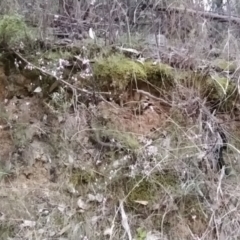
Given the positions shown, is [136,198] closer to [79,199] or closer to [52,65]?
[79,199]

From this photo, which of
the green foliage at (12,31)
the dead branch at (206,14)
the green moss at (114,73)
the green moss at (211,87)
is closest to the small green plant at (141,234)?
the green moss at (114,73)

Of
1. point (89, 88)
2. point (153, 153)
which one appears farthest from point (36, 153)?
point (153, 153)

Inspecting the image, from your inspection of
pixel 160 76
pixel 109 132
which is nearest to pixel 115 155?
pixel 109 132

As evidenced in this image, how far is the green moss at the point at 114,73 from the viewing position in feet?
9.11

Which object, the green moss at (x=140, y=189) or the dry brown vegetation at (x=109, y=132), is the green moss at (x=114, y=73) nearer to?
the dry brown vegetation at (x=109, y=132)

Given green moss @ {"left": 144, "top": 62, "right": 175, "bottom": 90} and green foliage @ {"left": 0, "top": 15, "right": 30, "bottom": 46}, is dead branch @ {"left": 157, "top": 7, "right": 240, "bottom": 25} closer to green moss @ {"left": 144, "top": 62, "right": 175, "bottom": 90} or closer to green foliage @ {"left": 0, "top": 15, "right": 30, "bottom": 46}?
green moss @ {"left": 144, "top": 62, "right": 175, "bottom": 90}

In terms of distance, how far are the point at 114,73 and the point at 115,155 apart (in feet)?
1.77

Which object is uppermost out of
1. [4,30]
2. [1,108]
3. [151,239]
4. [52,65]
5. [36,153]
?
[4,30]

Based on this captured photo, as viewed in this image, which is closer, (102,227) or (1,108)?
(102,227)

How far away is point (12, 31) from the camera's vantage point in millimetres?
2693

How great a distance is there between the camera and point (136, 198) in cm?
252

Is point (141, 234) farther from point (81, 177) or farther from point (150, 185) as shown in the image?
point (81, 177)

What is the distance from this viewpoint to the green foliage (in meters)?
2.68

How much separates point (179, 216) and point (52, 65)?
1221mm
